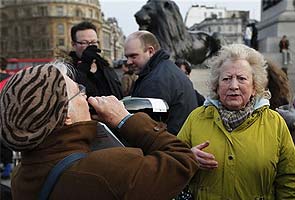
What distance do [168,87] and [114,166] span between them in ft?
6.66

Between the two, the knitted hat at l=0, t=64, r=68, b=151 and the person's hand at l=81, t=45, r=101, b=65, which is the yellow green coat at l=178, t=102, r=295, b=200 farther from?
the person's hand at l=81, t=45, r=101, b=65

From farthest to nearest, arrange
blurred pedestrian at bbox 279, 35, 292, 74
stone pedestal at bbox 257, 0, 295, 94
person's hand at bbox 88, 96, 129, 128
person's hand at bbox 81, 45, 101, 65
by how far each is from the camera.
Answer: stone pedestal at bbox 257, 0, 295, 94 → blurred pedestrian at bbox 279, 35, 292, 74 → person's hand at bbox 81, 45, 101, 65 → person's hand at bbox 88, 96, 129, 128

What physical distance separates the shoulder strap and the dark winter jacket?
189 cm

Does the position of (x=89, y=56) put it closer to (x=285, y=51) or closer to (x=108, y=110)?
(x=108, y=110)

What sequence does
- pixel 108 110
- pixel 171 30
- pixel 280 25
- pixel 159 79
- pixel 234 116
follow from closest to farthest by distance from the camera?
pixel 108 110 → pixel 234 116 → pixel 159 79 → pixel 171 30 → pixel 280 25

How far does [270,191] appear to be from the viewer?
8.16 ft

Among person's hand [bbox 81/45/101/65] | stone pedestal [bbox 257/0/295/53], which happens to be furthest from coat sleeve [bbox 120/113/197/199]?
stone pedestal [bbox 257/0/295/53]

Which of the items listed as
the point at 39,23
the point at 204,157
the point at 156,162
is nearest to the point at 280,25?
the point at 204,157

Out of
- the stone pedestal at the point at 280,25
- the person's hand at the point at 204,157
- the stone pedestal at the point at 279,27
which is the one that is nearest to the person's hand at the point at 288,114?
the person's hand at the point at 204,157

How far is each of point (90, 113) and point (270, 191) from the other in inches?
45.1

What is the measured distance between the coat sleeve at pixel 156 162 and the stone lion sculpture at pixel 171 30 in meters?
8.08

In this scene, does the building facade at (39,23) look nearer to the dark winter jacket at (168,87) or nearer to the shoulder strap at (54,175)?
the dark winter jacket at (168,87)

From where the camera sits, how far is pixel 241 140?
2457 mm

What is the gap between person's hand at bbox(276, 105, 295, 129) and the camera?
298cm
